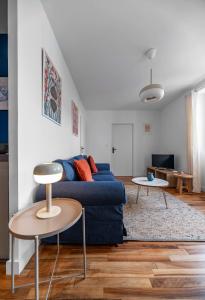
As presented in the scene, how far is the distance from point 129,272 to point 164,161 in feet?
13.3

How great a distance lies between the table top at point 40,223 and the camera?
2.72 feet

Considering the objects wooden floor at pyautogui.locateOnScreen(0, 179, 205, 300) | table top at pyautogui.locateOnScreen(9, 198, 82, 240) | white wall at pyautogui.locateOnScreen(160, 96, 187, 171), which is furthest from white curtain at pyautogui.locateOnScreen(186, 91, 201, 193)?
table top at pyautogui.locateOnScreen(9, 198, 82, 240)

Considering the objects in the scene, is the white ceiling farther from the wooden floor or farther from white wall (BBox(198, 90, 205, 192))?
the wooden floor

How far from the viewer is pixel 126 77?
336 centimetres

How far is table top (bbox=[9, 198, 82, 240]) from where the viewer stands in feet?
2.72

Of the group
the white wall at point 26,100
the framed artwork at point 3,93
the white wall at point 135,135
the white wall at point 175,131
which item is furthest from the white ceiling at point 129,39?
the white wall at point 135,135

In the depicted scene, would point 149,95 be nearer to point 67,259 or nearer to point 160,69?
point 160,69

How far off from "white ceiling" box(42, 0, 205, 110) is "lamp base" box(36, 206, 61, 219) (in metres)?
1.93

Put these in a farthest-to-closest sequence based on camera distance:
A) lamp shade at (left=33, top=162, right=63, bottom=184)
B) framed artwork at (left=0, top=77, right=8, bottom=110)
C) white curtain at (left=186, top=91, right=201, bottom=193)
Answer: white curtain at (left=186, top=91, right=201, bottom=193), framed artwork at (left=0, top=77, right=8, bottom=110), lamp shade at (left=33, top=162, right=63, bottom=184)

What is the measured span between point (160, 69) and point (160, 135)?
11.0ft

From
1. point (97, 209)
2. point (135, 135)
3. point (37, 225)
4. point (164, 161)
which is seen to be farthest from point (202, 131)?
point (37, 225)

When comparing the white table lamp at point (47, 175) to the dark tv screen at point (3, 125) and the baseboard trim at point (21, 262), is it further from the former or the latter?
the dark tv screen at point (3, 125)

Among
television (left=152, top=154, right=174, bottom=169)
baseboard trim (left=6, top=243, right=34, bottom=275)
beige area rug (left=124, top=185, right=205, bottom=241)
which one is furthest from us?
television (left=152, top=154, right=174, bottom=169)

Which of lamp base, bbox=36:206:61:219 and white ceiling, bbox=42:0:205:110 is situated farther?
white ceiling, bbox=42:0:205:110
